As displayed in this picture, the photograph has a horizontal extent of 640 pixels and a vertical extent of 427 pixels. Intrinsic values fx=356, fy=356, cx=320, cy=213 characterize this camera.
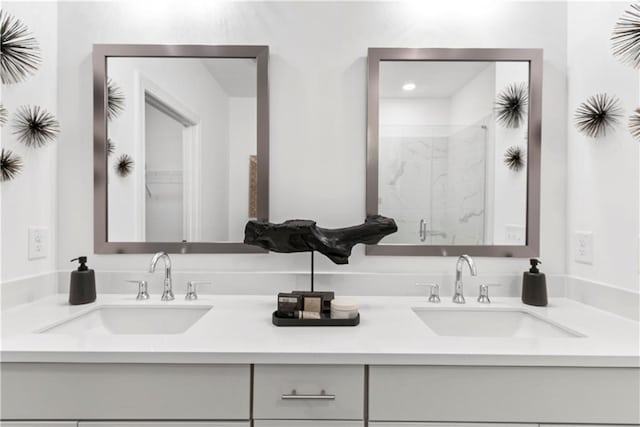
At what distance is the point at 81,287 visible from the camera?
129 cm

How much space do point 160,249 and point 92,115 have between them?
61cm


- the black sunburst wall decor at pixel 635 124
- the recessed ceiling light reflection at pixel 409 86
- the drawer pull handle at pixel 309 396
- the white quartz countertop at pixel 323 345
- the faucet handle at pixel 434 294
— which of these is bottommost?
the drawer pull handle at pixel 309 396

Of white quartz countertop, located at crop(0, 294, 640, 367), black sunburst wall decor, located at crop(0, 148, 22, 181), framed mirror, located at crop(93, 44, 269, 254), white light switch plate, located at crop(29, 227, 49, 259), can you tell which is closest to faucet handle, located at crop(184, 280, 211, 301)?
framed mirror, located at crop(93, 44, 269, 254)

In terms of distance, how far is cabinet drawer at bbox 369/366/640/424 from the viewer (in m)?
0.86

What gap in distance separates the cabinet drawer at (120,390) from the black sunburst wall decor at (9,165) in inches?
26.7

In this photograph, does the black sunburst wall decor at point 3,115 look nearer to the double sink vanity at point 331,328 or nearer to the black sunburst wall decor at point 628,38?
the double sink vanity at point 331,328

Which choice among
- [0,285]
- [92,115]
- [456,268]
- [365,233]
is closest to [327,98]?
[365,233]

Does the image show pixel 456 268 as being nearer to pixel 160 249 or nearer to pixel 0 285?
pixel 160 249

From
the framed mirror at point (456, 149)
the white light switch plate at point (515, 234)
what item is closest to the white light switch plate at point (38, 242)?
the framed mirror at point (456, 149)

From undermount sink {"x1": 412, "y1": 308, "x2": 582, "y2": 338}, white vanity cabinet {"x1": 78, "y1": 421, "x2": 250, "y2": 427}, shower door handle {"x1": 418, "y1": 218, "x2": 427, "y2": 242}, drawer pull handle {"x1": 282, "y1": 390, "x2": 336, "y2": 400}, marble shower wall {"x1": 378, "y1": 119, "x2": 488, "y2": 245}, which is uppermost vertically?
marble shower wall {"x1": 378, "y1": 119, "x2": 488, "y2": 245}

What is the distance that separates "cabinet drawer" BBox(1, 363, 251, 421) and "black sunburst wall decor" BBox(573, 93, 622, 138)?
56.0 inches

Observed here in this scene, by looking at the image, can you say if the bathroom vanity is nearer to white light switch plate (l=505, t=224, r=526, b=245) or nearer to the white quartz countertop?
the white quartz countertop

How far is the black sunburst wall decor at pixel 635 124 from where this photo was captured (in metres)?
1.10

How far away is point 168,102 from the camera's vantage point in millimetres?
1431
